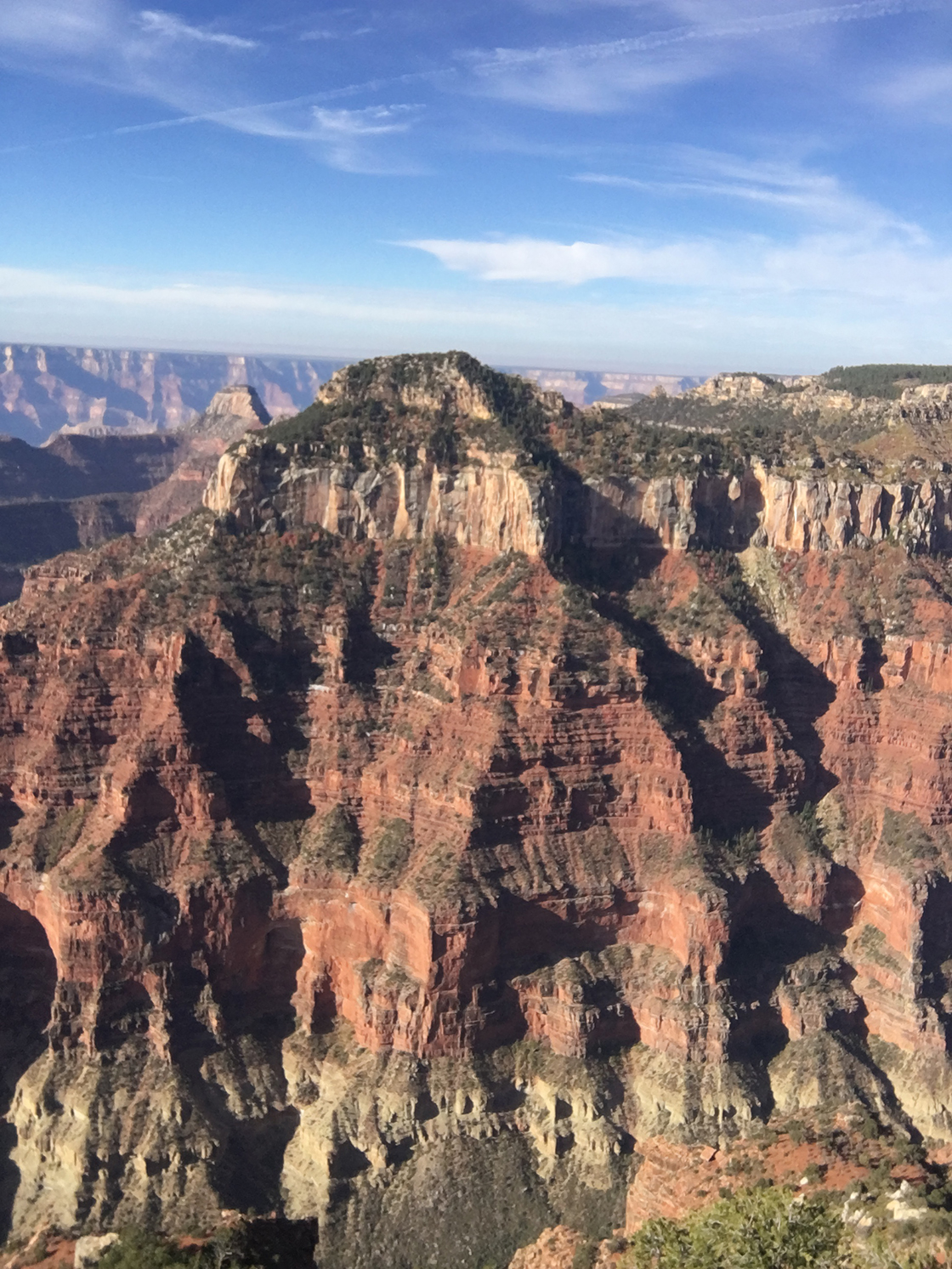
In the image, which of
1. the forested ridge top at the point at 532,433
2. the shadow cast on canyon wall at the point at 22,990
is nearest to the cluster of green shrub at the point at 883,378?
the forested ridge top at the point at 532,433

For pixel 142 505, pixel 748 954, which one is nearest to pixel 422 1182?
pixel 748 954

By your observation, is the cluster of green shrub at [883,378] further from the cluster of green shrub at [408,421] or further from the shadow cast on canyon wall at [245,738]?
the shadow cast on canyon wall at [245,738]

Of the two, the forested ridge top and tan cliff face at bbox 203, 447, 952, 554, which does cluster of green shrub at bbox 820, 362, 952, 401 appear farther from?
tan cliff face at bbox 203, 447, 952, 554

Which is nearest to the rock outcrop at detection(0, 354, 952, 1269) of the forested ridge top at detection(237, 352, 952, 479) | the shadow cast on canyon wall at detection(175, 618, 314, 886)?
the shadow cast on canyon wall at detection(175, 618, 314, 886)

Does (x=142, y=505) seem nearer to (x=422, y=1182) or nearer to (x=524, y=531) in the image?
(x=524, y=531)

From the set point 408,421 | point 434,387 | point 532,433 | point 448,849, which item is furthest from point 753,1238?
point 434,387

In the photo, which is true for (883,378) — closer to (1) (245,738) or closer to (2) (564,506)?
(2) (564,506)
